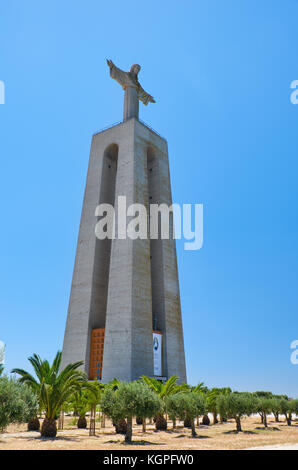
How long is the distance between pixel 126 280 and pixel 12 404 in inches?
903

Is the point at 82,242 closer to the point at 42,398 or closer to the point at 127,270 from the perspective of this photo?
the point at 127,270

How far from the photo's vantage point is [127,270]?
36625 mm

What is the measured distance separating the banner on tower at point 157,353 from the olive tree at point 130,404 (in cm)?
2095

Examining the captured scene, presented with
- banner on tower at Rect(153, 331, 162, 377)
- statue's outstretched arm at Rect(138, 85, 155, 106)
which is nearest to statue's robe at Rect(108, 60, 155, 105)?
statue's outstretched arm at Rect(138, 85, 155, 106)

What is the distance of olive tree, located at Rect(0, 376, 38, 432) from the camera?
13.4m

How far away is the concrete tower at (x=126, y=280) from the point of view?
34656mm

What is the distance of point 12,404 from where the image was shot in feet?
44.7

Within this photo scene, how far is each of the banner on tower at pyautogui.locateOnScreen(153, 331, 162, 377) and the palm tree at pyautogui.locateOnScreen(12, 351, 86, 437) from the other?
20.1 metres

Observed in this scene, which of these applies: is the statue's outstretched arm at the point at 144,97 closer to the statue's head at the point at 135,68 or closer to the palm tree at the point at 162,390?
the statue's head at the point at 135,68

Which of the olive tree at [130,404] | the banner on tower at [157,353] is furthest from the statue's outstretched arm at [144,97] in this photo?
the olive tree at [130,404]

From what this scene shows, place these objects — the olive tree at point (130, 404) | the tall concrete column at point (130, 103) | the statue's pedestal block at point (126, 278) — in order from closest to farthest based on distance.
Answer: the olive tree at point (130, 404) < the statue's pedestal block at point (126, 278) < the tall concrete column at point (130, 103)

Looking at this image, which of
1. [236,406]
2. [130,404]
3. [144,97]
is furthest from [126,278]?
[144,97]

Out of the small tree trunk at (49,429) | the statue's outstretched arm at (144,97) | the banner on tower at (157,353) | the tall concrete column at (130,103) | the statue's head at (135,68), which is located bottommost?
the small tree trunk at (49,429)
